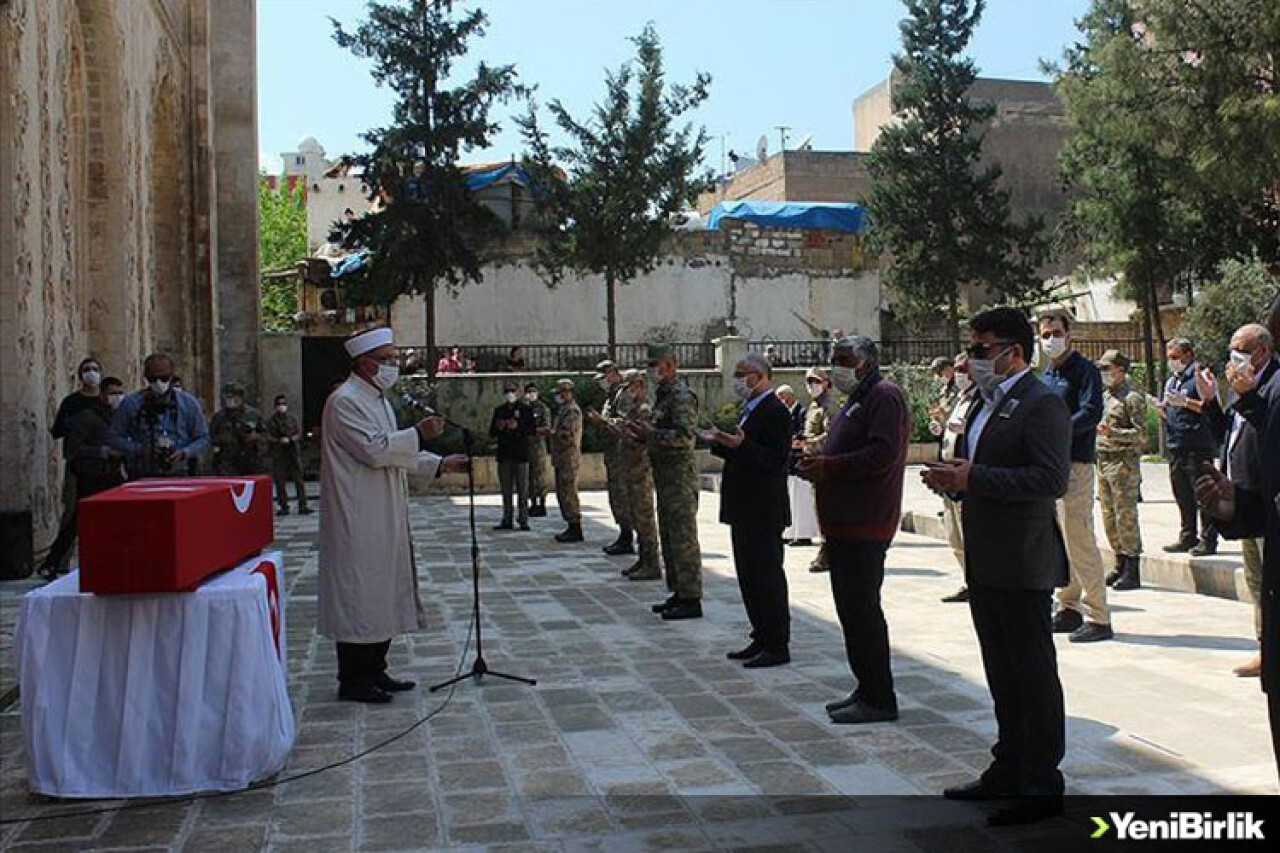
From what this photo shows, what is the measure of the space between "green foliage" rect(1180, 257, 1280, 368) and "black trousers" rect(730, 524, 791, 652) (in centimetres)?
2048

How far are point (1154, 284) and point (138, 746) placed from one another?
26016 mm

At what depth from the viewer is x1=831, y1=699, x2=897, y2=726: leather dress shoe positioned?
5.75 metres

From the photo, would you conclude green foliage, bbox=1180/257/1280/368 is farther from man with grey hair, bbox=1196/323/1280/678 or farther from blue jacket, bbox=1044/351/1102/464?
man with grey hair, bbox=1196/323/1280/678

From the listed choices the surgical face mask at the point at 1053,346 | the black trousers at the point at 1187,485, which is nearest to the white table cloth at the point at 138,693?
the surgical face mask at the point at 1053,346

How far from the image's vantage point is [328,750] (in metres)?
5.53

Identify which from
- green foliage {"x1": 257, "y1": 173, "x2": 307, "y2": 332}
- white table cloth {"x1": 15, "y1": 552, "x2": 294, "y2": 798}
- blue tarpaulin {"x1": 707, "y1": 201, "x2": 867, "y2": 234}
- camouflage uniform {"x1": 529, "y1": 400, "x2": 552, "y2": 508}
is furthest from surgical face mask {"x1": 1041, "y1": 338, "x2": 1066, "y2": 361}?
green foliage {"x1": 257, "y1": 173, "x2": 307, "y2": 332}

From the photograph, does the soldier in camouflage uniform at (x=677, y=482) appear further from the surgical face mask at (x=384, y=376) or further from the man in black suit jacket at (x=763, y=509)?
the surgical face mask at (x=384, y=376)

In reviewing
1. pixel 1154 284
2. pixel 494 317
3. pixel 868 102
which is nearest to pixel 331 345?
pixel 494 317

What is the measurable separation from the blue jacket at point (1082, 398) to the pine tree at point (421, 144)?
18.2 meters

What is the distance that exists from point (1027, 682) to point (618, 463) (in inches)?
321

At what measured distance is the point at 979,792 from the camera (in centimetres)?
457

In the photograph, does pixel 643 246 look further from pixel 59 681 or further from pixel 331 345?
pixel 59 681

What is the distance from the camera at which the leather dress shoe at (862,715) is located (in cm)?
575

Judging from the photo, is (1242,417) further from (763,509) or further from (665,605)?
(665,605)
